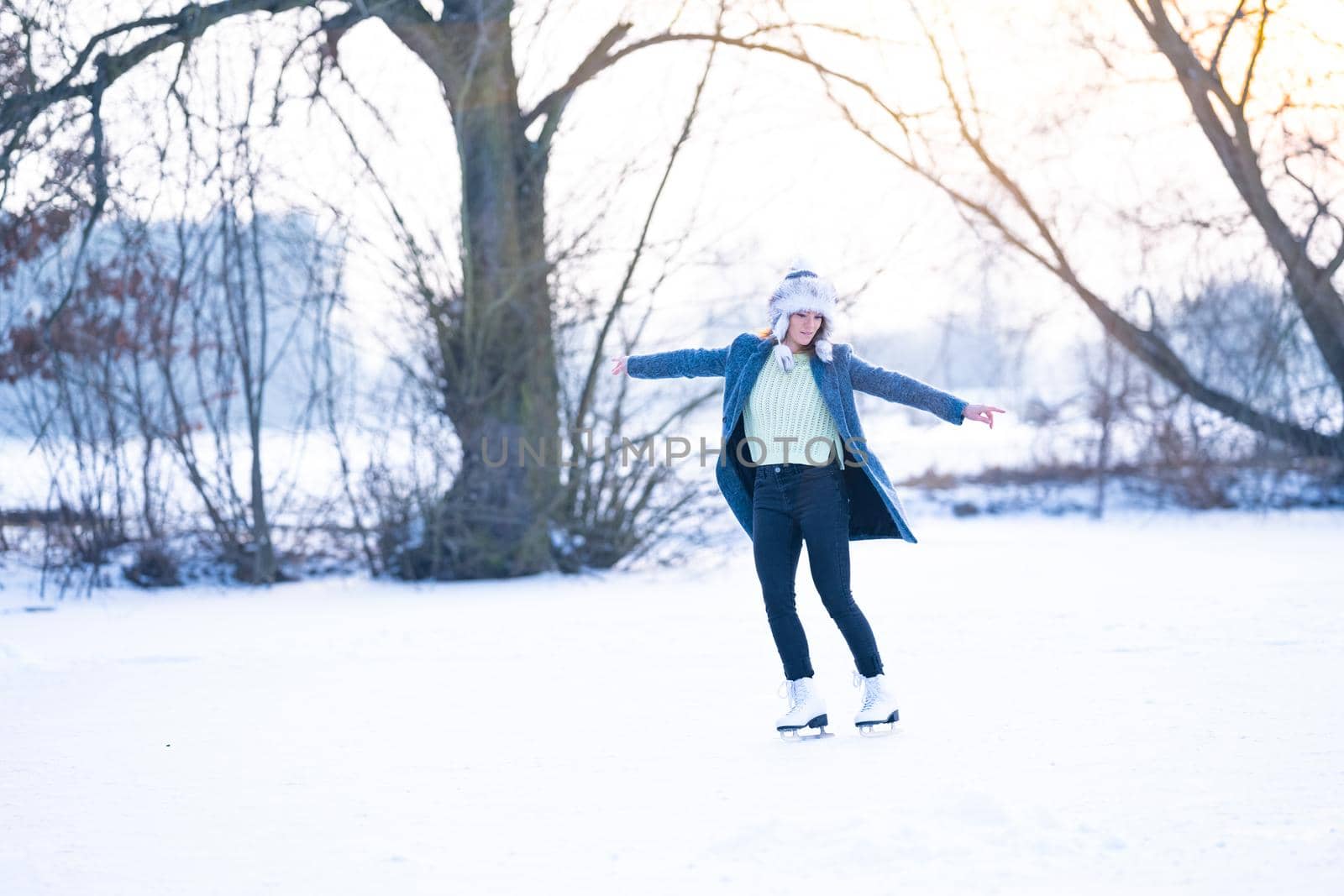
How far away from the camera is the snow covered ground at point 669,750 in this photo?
350 cm

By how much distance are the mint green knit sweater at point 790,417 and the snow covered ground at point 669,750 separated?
0.99 m

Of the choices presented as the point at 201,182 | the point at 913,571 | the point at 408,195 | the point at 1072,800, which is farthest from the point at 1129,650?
the point at 201,182

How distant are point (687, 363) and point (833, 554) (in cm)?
94

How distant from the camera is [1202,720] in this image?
501cm

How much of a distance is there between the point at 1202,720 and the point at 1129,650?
1654 mm

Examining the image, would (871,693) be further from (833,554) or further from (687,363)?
(687,363)

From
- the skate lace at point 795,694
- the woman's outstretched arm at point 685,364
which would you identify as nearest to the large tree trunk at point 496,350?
the woman's outstretched arm at point 685,364

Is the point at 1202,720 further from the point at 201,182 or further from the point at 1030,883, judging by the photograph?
the point at 201,182

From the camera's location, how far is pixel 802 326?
5.01 m

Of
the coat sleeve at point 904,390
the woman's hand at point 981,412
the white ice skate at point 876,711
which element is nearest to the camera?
the woman's hand at point 981,412

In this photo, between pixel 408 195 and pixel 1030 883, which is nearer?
pixel 1030 883

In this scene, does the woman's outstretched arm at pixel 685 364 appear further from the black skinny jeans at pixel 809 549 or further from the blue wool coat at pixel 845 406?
the black skinny jeans at pixel 809 549

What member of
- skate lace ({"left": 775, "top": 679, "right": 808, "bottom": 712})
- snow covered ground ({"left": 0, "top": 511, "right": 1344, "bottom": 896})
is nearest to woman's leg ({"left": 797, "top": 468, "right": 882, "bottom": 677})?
skate lace ({"left": 775, "top": 679, "right": 808, "bottom": 712})

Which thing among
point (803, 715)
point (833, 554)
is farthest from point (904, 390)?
point (803, 715)
